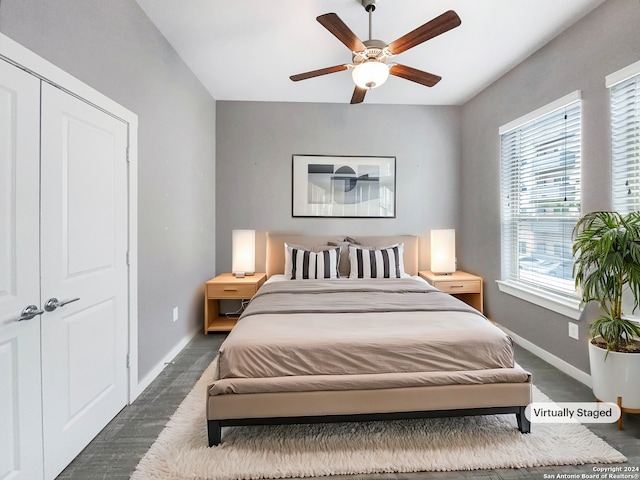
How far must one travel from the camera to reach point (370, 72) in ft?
7.44

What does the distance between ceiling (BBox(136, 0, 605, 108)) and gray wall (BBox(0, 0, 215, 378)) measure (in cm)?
30

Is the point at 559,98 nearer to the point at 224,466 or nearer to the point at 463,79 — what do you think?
the point at 463,79

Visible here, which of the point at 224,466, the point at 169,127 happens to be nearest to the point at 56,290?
the point at 224,466

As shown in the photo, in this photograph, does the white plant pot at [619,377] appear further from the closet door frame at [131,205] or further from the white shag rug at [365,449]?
the closet door frame at [131,205]

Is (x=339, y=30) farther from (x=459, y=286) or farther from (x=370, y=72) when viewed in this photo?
(x=459, y=286)

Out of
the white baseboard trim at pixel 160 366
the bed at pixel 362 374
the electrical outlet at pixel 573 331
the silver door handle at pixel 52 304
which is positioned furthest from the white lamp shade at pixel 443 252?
the silver door handle at pixel 52 304

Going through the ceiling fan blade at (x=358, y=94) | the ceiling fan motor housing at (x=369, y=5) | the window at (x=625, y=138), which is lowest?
the window at (x=625, y=138)

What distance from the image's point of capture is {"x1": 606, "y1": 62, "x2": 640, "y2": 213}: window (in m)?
2.11

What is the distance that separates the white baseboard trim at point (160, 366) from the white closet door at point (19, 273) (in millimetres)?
887

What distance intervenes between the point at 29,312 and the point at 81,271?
0.38 meters

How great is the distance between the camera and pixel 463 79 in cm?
Result: 353

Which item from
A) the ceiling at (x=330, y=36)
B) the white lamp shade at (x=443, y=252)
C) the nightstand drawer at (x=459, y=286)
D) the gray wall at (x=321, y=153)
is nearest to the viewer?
the ceiling at (x=330, y=36)

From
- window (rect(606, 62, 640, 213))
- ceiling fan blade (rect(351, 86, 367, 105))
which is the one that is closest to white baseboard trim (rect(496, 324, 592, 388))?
window (rect(606, 62, 640, 213))

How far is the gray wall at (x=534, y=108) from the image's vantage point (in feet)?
7.49
